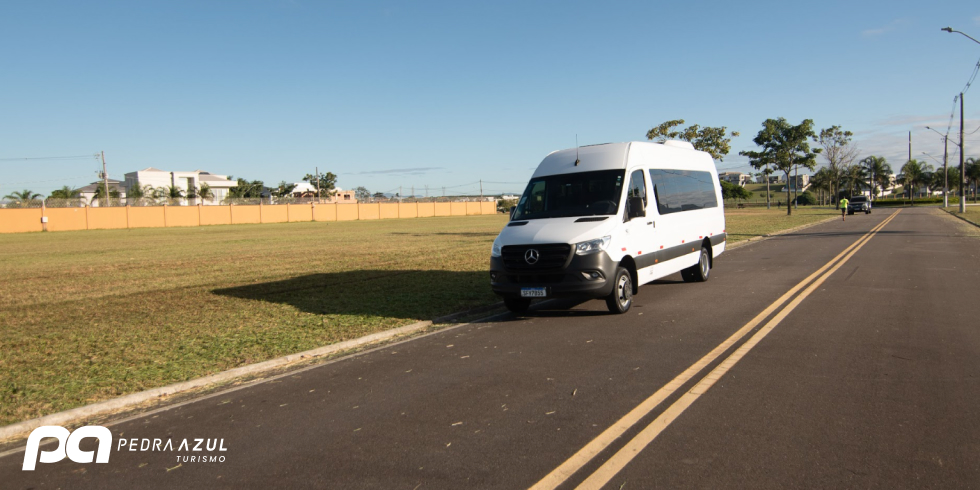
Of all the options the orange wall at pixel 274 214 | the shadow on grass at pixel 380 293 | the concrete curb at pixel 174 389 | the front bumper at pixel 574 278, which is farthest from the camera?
the orange wall at pixel 274 214

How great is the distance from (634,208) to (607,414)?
531 cm

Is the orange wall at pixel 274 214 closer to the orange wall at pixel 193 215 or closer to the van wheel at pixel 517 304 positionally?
the orange wall at pixel 193 215

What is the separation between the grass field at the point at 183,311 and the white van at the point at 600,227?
1714 millimetres

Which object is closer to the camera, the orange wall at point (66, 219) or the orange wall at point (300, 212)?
the orange wall at point (66, 219)

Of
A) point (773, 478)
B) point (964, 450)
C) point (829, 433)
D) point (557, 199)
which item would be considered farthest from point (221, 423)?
point (557, 199)

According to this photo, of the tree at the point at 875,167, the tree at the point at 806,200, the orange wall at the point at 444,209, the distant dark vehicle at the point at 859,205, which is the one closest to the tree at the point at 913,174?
the tree at the point at 875,167

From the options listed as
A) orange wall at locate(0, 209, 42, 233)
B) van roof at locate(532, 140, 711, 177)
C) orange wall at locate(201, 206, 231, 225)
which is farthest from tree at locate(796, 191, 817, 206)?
van roof at locate(532, 140, 711, 177)

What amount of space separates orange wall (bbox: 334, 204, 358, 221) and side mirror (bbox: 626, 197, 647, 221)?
66.5 m

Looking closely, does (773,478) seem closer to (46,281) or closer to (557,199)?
(557,199)

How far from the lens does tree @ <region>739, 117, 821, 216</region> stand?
50.9 m

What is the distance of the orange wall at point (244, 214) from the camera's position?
63.6 meters

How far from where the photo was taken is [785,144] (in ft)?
169

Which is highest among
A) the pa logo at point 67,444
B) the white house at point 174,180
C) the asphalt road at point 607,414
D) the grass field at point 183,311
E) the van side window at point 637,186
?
the white house at point 174,180

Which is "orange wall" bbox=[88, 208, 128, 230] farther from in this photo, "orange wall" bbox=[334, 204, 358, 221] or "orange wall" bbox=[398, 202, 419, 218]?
"orange wall" bbox=[398, 202, 419, 218]
